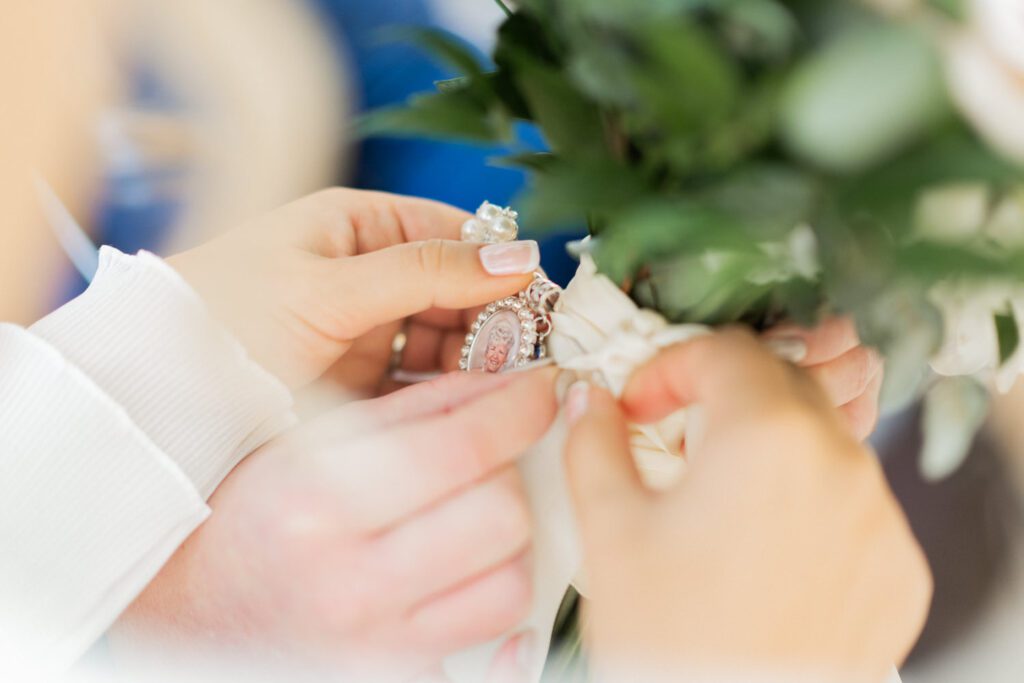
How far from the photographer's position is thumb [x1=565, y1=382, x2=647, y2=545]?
349 mm

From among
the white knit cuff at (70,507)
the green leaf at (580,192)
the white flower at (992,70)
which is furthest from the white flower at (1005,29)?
the white knit cuff at (70,507)

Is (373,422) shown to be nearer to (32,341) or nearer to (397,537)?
(397,537)

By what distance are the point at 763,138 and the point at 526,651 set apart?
0.34m

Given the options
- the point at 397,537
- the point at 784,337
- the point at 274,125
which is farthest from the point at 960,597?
the point at 274,125

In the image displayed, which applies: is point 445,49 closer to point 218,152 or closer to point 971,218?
point 971,218

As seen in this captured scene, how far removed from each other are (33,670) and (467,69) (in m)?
0.46

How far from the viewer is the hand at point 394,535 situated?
420 mm

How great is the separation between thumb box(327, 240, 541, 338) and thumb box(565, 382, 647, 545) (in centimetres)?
14

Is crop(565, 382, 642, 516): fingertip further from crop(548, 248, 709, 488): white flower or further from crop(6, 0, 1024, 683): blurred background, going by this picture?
crop(6, 0, 1024, 683): blurred background

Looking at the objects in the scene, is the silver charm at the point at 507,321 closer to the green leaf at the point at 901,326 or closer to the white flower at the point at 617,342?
the white flower at the point at 617,342

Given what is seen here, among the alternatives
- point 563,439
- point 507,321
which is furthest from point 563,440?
point 507,321

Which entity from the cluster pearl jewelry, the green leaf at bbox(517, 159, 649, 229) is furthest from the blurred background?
the green leaf at bbox(517, 159, 649, 229)

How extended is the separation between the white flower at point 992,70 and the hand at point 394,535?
0.27 m

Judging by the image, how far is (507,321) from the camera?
0.50m
